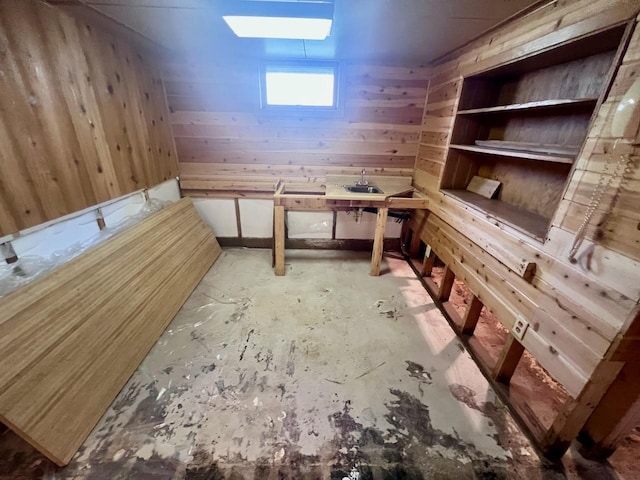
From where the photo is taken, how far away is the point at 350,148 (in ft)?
10.4

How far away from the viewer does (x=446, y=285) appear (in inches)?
102

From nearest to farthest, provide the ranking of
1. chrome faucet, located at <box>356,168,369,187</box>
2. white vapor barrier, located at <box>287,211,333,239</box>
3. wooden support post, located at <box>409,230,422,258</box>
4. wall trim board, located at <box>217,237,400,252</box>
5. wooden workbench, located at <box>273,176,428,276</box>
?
wooden workbench, located at <box>273,176,428,276</box> → chrome faucet, located at <box>356,168,369,187</box> → wooden support post, located at <box>409,230,422,258</box> → white vapor barrier, located at <box>287,211,333,239</box> → wall trim board, located at <box>217,237,400,252</box>

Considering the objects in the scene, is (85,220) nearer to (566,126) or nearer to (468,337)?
(468,337)

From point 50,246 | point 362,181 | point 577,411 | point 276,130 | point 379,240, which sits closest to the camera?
point 577,411

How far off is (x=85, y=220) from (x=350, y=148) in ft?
8.57

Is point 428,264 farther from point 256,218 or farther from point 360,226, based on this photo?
point 256,218

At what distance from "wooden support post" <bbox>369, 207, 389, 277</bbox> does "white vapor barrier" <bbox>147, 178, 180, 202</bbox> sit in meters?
2.37

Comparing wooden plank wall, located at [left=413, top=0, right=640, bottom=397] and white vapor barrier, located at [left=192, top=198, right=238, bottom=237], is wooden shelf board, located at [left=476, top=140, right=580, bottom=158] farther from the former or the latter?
white vapor barrier, located at [left=192, top=198, right=238, bottom=237]

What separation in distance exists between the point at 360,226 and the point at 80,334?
2.91 m

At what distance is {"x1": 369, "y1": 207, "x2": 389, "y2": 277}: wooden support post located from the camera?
9.25ft

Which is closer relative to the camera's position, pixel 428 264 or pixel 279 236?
pixel 279 236

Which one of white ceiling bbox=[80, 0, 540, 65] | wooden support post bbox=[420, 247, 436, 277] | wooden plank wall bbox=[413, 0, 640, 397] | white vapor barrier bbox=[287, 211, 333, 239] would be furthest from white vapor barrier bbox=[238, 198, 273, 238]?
wooden plank wall bbox=[413, 0, 640, 397]

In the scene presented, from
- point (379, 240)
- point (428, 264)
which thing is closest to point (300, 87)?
point (379, 240)

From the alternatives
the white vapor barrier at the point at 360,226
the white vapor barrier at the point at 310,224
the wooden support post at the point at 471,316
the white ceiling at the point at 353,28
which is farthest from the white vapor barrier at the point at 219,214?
the wooden support post at the point at 471,316
